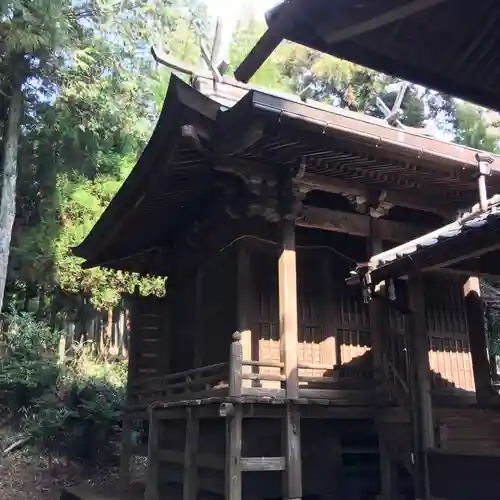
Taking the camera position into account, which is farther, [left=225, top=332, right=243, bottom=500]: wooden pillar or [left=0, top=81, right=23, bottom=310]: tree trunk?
[left=0, top=81, right=23, bottom=310]: tree trunk

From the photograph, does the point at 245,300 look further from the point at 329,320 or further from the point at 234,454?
the point at 234,454

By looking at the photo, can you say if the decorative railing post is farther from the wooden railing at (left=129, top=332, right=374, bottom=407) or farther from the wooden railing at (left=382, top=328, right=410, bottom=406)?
the wooden railing at (left=382, top=328, right=410, bottom=406)

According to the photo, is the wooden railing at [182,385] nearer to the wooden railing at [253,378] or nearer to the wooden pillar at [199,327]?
the wooden railing at [253,378]

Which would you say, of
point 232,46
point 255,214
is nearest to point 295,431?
point 255,214

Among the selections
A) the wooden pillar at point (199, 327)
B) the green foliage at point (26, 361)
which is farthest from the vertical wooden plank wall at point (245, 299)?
the green foliage at point (26, 361)

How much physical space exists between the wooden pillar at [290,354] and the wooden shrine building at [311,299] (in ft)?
0.05

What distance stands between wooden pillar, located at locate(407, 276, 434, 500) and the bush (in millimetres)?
8227

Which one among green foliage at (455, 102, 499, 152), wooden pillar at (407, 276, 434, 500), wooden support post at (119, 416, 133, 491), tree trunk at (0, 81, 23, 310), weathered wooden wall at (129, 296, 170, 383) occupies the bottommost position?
wooden support post at (119, 416, 133, 491)

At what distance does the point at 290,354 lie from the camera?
241 inches

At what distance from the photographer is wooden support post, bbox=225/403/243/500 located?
562cm

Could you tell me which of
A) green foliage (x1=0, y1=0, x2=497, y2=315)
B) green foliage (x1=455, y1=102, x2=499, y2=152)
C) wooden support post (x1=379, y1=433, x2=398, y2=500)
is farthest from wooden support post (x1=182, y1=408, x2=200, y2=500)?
green foliage (x1=455, y1=102, x2=499, y2=152)

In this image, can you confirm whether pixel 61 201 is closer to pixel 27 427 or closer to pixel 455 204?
pixel 27 427

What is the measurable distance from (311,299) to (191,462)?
2471 mm

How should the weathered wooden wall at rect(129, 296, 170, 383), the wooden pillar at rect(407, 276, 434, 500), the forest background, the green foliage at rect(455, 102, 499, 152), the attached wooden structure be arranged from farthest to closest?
the green foliage at rect(455, 102, 499, 152) → the forest background → the weathered wooden wall at rect(129, 296, 170, 383) → the wooden pillar at rect(407, 276, 434, 500) → the attached wooden structure
